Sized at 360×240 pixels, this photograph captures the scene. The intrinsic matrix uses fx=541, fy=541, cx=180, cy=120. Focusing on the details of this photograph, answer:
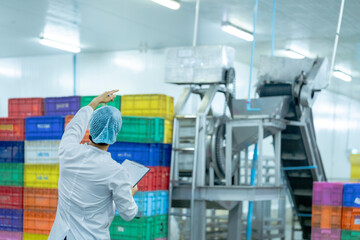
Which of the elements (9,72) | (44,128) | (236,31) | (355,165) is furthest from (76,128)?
(9,72)

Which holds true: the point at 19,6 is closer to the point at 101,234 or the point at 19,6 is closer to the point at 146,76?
the point at 146,76

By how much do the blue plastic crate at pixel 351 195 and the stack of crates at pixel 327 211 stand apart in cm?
6

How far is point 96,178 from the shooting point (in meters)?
3.32

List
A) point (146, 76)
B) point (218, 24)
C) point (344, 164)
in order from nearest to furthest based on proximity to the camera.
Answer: point (344, 164) → point (218, 24) → point (146, 76)

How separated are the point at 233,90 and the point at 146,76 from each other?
8535 millimetres

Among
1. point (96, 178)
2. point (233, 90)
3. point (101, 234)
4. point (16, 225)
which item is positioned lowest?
point (16, 225)

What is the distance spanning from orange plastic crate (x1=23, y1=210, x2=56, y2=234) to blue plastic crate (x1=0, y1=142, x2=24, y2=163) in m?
0.89

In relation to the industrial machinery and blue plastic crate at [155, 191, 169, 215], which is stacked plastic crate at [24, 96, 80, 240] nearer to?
blue plastic crate at [155, 191, 169, 215]

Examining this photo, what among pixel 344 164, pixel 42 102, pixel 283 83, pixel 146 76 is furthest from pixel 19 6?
pixel 344 164

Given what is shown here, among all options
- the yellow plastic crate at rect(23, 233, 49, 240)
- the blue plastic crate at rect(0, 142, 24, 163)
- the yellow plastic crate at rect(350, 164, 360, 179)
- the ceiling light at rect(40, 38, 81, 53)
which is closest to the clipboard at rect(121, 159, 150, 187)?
the yellow plastic crate at rect(23, 233, 49, 240)

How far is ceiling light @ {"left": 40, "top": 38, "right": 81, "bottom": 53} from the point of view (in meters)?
16.2

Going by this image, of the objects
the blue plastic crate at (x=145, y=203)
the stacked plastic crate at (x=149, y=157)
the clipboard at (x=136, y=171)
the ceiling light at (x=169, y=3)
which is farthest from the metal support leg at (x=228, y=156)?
the clipboard at (x=136, y=171)

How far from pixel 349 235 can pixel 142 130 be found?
11.0 ft

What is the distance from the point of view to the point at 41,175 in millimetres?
8680
